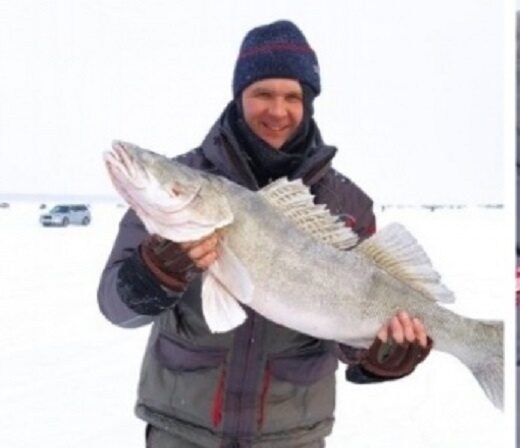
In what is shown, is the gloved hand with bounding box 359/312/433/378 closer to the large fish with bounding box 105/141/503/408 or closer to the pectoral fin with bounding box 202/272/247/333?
the large fish with bounding box 105/141/503/408

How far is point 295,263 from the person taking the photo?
2.70 metres

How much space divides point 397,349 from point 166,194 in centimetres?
95

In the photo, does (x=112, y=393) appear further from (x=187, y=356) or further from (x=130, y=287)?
(x=130, y=287)

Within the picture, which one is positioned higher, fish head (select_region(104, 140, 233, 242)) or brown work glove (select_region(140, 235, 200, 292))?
fish head (select_region(104, 140, 233, 242))

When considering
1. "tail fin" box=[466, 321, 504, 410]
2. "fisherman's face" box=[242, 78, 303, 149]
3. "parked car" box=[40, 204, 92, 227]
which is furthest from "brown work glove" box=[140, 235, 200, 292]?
"parked car" box=[40, 204, 92, 227]

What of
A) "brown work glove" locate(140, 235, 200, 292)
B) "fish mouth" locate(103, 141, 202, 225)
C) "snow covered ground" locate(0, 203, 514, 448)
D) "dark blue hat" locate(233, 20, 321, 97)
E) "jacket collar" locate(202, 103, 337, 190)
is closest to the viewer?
"brown work glove" locate(140, 235, 200, 292)

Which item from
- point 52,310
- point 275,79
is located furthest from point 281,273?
point 52,310

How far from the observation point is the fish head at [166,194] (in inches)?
100.0

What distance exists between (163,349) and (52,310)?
26.5 feet

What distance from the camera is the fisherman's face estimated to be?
284 centimetres

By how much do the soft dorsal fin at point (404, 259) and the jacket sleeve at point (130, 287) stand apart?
0.77m

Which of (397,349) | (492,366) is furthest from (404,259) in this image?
(492,366)

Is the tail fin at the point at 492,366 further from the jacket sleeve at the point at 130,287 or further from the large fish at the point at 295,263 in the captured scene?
the jacket sleeve at the point at 130,287

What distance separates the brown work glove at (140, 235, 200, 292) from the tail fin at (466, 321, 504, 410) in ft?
3.57
